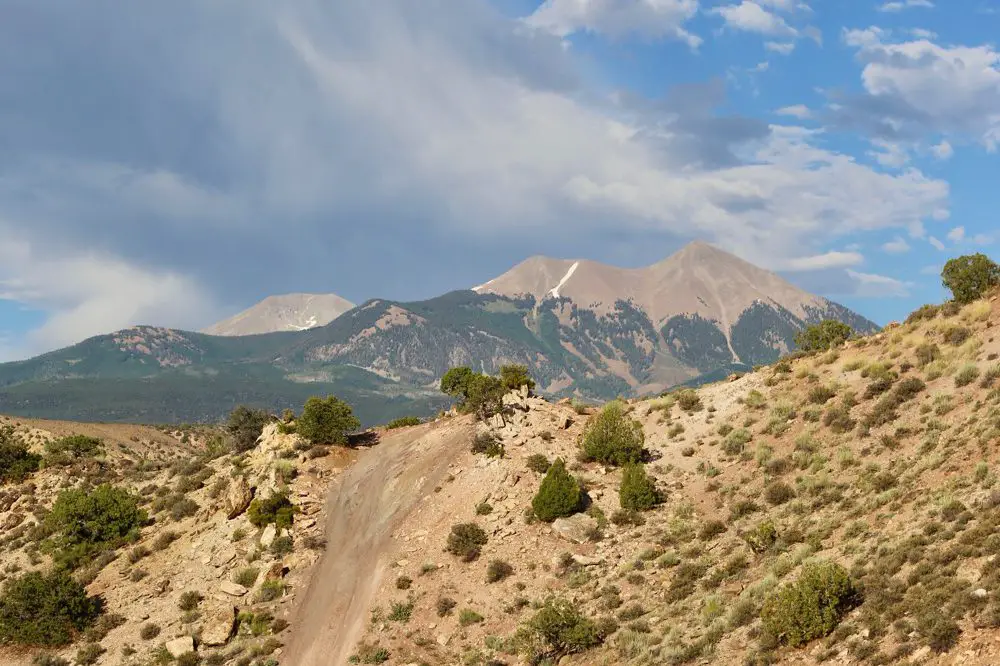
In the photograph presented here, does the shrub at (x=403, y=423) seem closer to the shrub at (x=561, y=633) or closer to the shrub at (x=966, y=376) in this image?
the shrub at (x=561, y=633)

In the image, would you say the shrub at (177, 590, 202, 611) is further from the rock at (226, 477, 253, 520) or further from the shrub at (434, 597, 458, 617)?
the shrub at (434, 597, 458, 617)

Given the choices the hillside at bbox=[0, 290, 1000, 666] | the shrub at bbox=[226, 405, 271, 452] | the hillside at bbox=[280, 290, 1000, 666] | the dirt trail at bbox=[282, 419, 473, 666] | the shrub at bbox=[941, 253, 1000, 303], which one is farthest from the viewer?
the shrub at bbox=[226, 405, 271, 452]

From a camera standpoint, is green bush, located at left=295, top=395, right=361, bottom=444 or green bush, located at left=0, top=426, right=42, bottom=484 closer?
green bush, located at left=295, top=395, right=361, bottom=444

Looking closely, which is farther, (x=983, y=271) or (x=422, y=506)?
(x=983, y=271)

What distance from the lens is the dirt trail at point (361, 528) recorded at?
35.3 metres

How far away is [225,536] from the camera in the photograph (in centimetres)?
4631

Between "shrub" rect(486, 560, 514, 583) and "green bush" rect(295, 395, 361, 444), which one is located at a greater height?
"green bush" rect(295, 395, 361, 444)

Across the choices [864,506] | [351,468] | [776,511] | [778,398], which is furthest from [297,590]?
[778,398]

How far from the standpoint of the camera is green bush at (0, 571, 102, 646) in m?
37.4

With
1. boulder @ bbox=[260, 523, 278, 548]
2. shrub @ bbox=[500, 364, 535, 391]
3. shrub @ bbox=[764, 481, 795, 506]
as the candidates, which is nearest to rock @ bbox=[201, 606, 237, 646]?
boulder @ bbox=[260, 523, 278, 548]

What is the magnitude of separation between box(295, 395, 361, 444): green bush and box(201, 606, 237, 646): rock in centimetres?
2099

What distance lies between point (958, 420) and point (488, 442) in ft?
103

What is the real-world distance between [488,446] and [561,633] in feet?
73.9

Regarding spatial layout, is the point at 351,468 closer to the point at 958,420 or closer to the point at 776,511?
the point at 776,511
